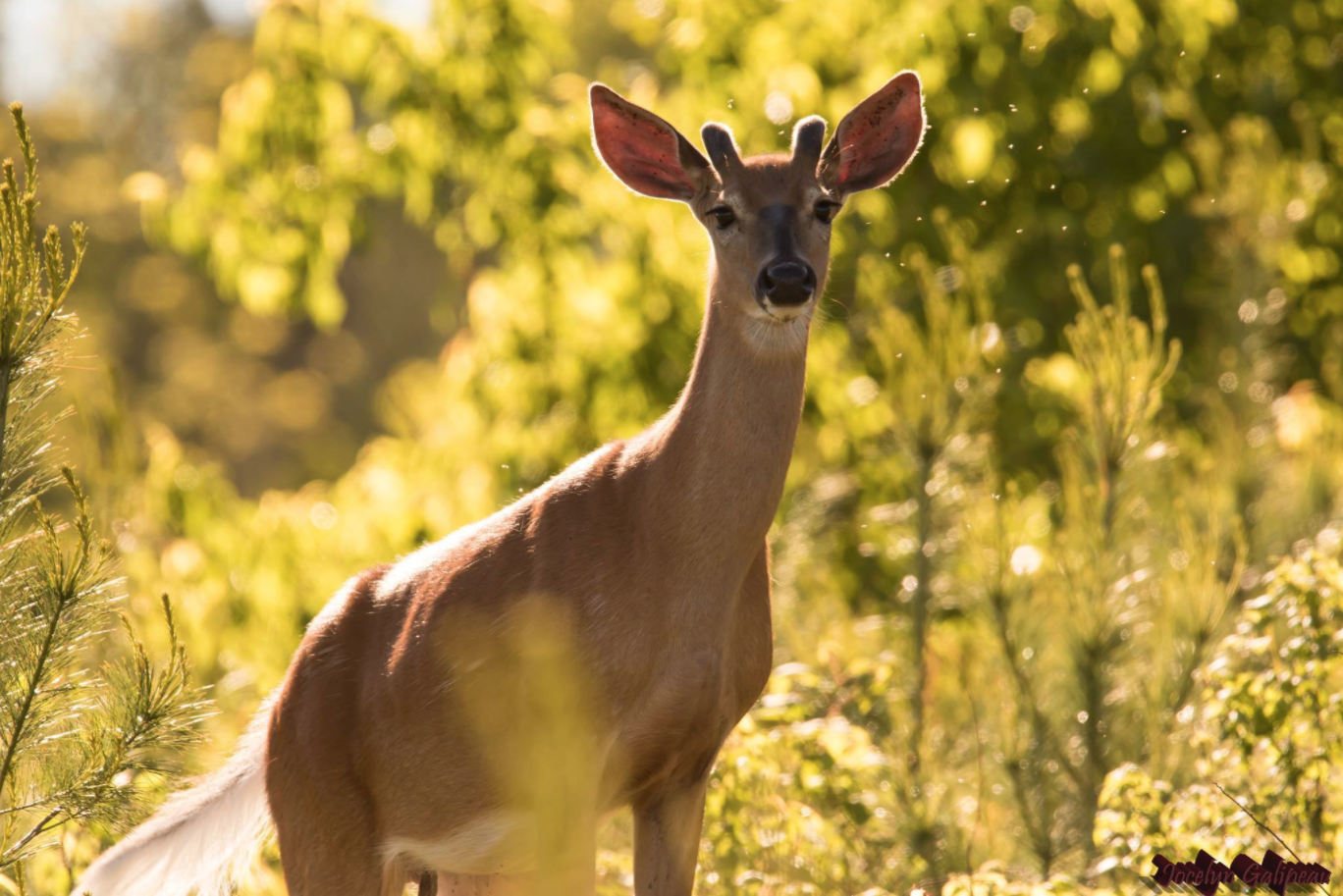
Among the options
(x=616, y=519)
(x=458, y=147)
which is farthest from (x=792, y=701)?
(x=458, y=147)

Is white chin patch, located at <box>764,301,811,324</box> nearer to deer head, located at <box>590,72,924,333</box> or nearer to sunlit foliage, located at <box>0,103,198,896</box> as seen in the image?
deer head, located at <box>590,72,924,333</box>

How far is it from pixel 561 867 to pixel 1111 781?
183 cm

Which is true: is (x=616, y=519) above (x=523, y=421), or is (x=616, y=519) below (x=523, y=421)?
below

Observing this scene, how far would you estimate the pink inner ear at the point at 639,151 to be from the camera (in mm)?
5047

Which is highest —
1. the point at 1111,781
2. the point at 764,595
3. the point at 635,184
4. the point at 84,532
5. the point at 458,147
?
the point at 458,147

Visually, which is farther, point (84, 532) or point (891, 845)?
point (891, 845)

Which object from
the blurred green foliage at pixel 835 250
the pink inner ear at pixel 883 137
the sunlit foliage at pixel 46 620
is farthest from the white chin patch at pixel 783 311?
the blurred green foliage at pixel 835 250

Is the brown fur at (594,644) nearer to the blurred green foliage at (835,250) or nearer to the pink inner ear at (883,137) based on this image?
the pink inner ear at (883,137)

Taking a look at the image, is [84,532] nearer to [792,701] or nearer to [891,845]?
[792,701]

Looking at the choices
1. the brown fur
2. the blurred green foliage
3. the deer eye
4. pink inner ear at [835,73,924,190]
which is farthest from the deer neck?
the blurred green foliage

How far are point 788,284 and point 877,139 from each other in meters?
1.12

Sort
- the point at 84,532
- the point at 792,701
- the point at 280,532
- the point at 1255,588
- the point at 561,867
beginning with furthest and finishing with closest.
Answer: the point at 280,532, the point at 1255,588, the point at 792,701, the point at 561,867, the point at 84,532

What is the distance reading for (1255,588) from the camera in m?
8.45

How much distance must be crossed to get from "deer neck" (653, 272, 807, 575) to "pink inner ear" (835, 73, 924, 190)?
0.87 metres
